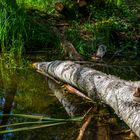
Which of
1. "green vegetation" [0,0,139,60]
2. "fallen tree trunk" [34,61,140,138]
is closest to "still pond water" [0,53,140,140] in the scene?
"fallen tree trunk" [34,61,140,138]

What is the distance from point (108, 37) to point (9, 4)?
173 cm

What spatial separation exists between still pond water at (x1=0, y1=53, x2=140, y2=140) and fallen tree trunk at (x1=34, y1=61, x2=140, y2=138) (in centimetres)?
18

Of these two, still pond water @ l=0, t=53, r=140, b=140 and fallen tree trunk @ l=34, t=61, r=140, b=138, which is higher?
fallen tree trunk @ l=34, t=61, r=140, b=138

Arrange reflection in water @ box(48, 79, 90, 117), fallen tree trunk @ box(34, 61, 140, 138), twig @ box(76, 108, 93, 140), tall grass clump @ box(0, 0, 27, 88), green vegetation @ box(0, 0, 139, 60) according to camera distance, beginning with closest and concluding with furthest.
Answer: fallen tree trunk @ box(34, 61, 140, 138) → twig @ box(76, 108, 93, 140) → reflection in water @ box(48, 79, 90, 117) → tall grass clump @ box(0, 0, 27, 88) → green vegetation @ box(0, 0, 139, 60)

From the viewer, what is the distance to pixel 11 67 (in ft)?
19.3

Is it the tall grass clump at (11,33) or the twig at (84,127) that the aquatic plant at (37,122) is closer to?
the twig at (84,127)

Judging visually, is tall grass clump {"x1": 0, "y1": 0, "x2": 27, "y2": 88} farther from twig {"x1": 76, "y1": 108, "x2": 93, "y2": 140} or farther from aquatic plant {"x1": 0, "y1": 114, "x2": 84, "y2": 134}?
twig {"x1": 76, "y1": 108, "x2": 93, "y2": 140}

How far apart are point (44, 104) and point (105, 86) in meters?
0.77

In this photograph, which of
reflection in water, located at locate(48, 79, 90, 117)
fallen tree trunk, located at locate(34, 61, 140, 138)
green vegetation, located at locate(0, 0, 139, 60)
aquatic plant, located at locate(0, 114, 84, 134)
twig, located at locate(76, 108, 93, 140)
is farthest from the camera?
green vegetation, located at locate(0, 0, 139, 60)

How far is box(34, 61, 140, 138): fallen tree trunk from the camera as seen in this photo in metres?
3.39

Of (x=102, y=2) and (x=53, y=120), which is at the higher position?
(x=102, y=2)

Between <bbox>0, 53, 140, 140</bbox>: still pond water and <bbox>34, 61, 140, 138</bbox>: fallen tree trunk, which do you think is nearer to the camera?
<bbox>34, 61, 140, 138</bbox>: fallen tree trunk

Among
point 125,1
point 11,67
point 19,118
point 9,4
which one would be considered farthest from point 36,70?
point 125,1

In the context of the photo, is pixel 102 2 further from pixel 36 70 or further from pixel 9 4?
pixel 36 70
